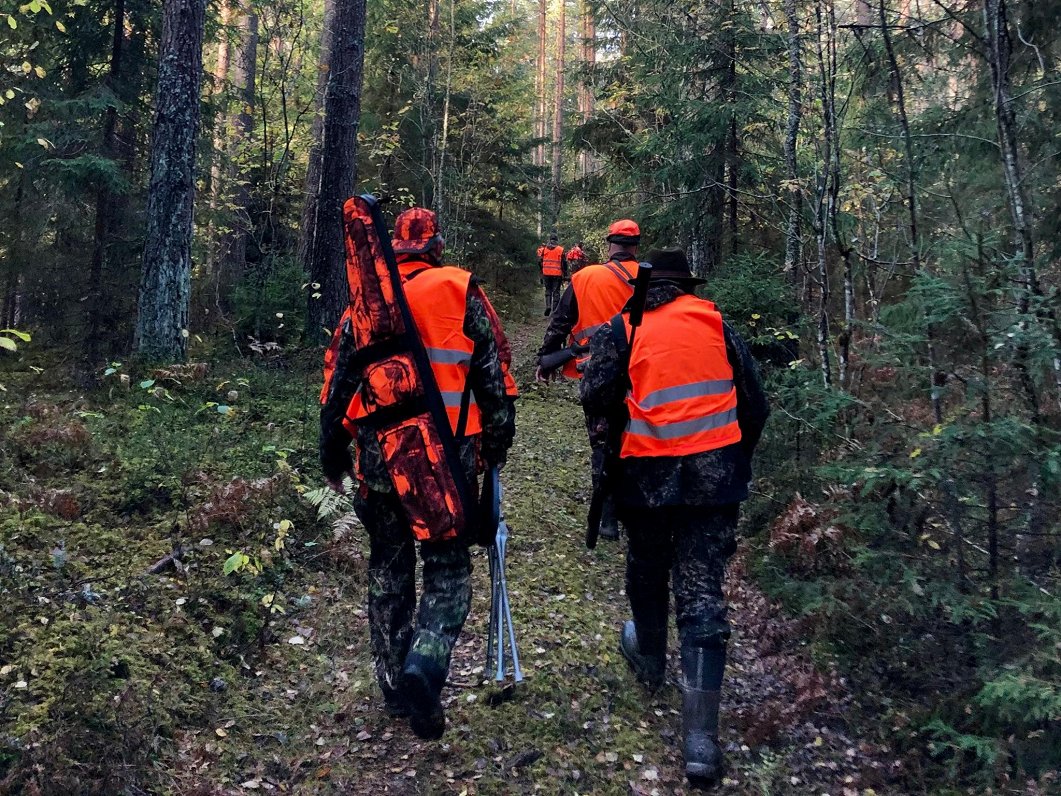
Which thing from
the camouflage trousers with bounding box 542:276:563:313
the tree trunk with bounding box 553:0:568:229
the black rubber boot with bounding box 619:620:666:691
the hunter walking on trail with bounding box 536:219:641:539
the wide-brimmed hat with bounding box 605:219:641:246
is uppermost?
the tree trunk with bounding box 553:0:568:229

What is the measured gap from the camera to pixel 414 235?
12.5 feet

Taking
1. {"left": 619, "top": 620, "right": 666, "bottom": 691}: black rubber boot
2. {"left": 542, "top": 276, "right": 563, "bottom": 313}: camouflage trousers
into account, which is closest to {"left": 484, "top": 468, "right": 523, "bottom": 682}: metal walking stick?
{"left": 619, "top": 620, "right": 666, "bottom": 691}: black rubber boot

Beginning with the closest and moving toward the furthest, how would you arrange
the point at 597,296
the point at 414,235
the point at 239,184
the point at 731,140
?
the point at 414,235, the point at 597,296, the point at 731,140, the point at 239,184

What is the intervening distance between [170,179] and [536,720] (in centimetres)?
712

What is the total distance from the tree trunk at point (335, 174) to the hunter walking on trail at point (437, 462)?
22.0ft

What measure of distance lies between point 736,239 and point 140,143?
27.7 ft

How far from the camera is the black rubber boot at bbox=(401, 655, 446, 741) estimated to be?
3502 mm

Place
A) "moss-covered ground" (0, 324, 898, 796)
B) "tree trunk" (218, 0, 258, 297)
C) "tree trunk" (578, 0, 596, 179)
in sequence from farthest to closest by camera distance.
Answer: "tree trunk" (578, 0, 596, 179) < "tree trunk" (218, 0, 258, 297) < "moss-covered ground" (0, 324, 898, 796)

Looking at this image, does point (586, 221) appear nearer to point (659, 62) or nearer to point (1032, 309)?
point (659, 62)

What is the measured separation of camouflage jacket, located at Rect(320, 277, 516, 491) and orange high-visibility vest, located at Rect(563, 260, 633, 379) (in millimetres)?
2525

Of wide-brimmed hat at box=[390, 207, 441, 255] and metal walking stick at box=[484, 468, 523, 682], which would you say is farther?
metal walking stick at box=[484, 468, 523, 682]

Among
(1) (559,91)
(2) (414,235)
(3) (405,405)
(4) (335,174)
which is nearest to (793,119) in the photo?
(2) (414,235)

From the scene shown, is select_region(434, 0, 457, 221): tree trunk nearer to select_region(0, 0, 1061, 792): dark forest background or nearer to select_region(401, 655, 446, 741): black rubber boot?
select_region(0, 0, 1061, 792): dark forest background

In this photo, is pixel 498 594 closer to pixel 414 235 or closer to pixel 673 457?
pixel 673 457
